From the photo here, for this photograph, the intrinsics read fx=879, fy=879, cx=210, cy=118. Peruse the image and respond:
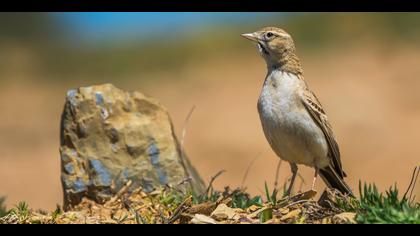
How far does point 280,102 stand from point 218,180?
632 centimetres

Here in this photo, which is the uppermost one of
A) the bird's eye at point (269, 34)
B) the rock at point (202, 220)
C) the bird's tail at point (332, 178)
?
the bird's eye at point (269, 34)

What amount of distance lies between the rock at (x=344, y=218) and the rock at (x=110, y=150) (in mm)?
2757

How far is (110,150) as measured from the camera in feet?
29.6

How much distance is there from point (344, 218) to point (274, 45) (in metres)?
2.76

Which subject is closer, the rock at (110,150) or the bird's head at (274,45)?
the bird's head at (274,45)

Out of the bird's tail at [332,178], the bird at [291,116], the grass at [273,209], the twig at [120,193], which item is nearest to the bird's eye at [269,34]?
the bird at [291,116]

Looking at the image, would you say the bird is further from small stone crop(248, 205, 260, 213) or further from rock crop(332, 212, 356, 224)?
rock crop(332, 212, 356, 224)

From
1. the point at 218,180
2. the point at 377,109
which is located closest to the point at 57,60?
the point at 377,109

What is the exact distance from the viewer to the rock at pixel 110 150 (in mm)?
8828

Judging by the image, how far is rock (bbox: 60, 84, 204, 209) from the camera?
8828 mm

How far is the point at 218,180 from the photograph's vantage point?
14188 mm

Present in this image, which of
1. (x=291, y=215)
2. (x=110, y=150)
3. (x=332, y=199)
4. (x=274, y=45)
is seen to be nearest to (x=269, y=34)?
(x=274, y=45)

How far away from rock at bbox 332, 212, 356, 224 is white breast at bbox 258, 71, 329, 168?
5.93ft

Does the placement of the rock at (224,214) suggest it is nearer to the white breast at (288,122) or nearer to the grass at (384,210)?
the grass at (384,210)
